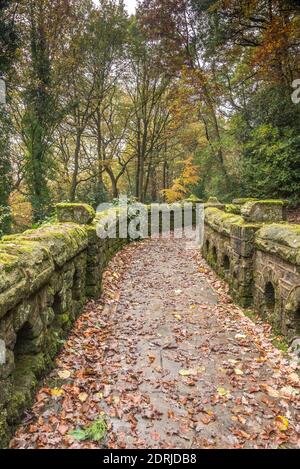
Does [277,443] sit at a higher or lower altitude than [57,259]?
lower

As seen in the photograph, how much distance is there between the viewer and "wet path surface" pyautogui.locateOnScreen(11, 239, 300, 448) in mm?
2908

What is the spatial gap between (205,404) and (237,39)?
14838mm

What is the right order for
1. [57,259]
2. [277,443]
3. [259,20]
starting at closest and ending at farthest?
1. [277,443]
2. [57,259]
3. [259,20]

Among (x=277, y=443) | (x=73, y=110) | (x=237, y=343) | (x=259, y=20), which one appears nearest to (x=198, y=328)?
(x=237, y=343)

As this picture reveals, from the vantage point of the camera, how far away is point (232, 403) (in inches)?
135

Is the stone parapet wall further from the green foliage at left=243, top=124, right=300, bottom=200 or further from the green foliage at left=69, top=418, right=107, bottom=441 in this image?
the green foliage at left=243, top=124, right=300, bottom=200

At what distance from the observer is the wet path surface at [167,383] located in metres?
2.91

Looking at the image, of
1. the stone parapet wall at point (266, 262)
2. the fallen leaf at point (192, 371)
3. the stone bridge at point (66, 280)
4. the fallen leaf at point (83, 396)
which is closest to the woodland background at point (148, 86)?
the stone bridge at point (66, 280)

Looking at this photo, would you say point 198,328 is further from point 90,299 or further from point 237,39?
point 237,39

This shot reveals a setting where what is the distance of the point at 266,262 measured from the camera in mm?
5402

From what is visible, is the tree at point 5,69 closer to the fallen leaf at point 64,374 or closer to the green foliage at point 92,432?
the fallen leaf at point 64,374

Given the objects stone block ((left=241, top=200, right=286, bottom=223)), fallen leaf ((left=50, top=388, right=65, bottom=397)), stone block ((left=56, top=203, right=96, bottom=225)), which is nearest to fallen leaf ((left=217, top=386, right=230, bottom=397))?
fallen leaf ((left=50, top=388, right=65, bottom=397))

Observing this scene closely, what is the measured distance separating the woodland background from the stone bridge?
548 cm

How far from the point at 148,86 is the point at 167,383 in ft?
68.2
